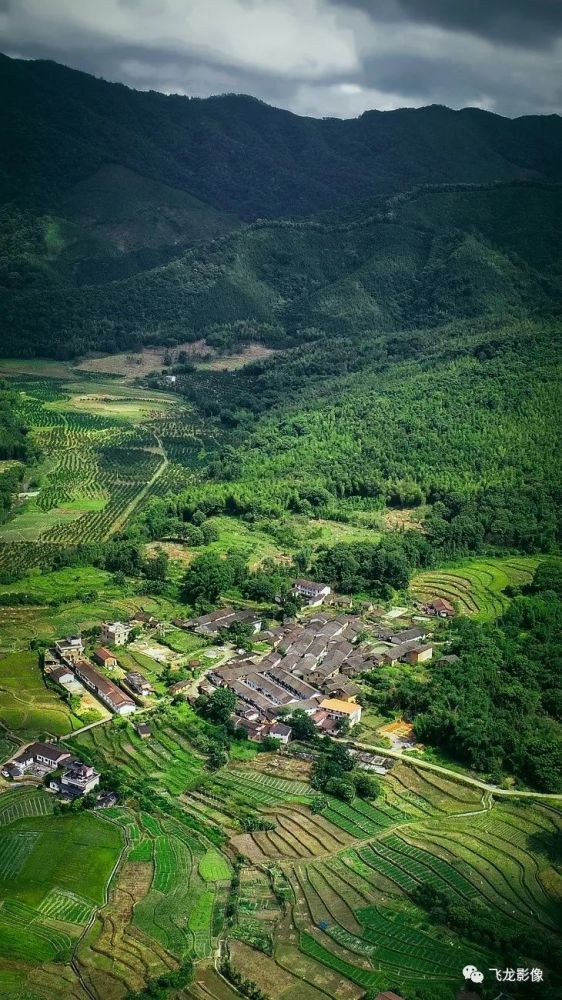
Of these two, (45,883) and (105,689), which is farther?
(105,689)

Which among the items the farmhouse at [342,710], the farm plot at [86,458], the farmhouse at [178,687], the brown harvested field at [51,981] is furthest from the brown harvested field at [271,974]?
the farm plot at [86,458]

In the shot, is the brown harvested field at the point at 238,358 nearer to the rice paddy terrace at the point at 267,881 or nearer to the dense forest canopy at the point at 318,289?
the dense forest canopy at the point at 318,289

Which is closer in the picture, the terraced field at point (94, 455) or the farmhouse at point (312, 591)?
the farmhouse at point (312, 591)

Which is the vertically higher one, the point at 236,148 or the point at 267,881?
the point at 236,148

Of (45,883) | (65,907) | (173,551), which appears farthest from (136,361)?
(65,907)

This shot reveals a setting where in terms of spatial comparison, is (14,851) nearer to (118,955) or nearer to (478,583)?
(118,955)
